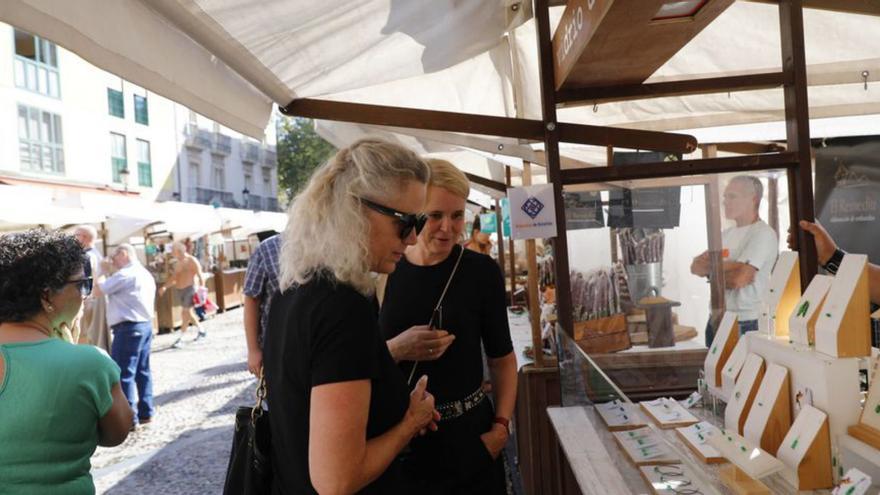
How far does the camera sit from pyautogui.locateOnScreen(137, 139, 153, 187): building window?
2941cm

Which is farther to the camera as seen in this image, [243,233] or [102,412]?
[243,233]

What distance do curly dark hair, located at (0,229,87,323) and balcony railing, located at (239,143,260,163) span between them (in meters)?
41.8

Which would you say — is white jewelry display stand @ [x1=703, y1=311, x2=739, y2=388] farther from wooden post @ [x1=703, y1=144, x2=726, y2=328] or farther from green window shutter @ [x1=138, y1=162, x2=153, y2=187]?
green window shutter @ [x1=138, y1=162, x2=153, y2=187]

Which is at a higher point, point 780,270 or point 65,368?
point 780,270

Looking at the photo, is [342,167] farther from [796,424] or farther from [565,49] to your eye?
[565,49]

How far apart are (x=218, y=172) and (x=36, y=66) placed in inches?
673

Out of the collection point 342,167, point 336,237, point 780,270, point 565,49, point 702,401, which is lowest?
point 702,401

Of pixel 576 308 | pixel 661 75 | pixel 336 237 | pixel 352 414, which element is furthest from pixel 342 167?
pixel 661 75

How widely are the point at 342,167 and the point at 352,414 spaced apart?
527 mm

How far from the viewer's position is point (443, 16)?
2.65 meters

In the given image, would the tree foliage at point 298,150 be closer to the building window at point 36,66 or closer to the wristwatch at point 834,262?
the building window at point 36,66

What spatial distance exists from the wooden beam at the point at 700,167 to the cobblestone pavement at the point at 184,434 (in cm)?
346

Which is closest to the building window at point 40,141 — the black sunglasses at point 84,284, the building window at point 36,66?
the building window at point 36,66

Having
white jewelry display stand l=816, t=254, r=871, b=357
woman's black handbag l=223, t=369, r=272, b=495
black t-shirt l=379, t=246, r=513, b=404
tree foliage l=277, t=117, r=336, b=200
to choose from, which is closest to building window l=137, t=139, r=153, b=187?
tree foliage l=277, t=117, r=336, b=200
